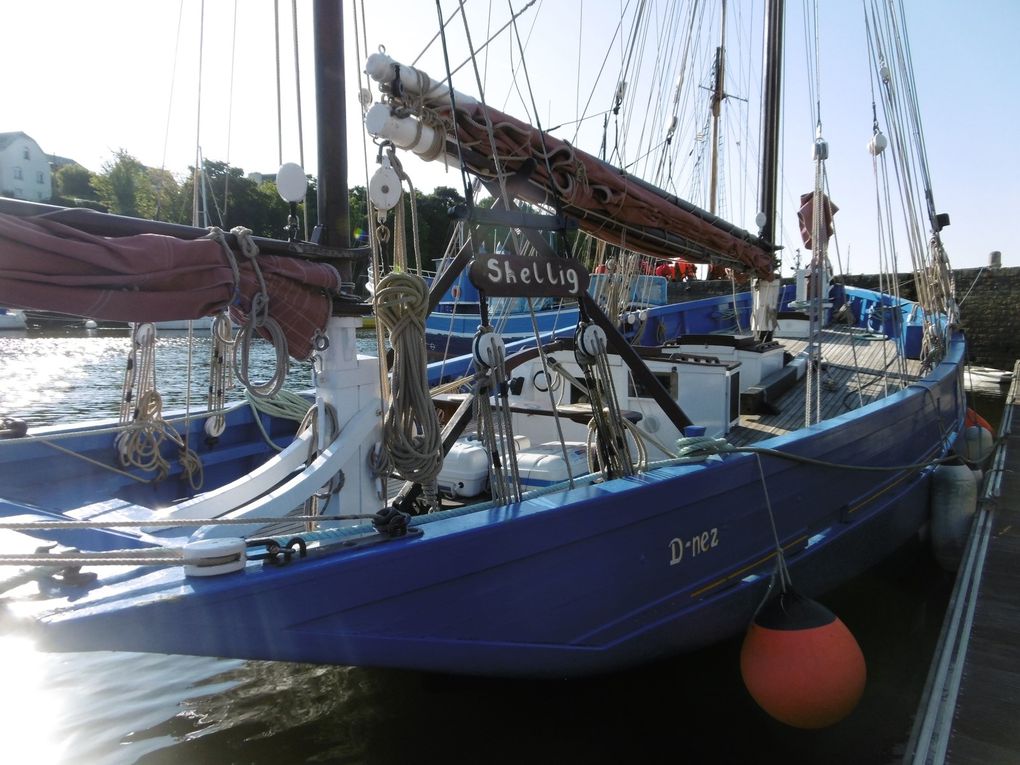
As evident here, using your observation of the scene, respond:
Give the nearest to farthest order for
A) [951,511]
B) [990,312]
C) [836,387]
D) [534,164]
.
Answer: [534,164] < [951,511] < [836,387] < [990,312]

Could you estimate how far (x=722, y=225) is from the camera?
586 cm

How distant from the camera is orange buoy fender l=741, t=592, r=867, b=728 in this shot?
129 inches

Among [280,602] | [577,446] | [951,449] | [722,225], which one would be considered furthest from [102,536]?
[951,449]

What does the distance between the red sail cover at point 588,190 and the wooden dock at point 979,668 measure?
122 inches

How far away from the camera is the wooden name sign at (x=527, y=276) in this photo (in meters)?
3.10

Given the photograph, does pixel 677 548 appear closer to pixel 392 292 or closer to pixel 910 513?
pixel 392 292

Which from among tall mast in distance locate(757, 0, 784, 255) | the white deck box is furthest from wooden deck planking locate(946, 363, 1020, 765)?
tall mast in distance locate(757, 0, 784, 255)

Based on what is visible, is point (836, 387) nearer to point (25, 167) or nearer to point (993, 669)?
point (993, 669)

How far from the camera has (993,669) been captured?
3.84 metres

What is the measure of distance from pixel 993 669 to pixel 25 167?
51.6 m

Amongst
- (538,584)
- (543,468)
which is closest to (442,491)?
(543,468)

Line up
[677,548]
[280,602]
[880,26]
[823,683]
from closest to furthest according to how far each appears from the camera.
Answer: [280,602]
[823,683]
[677,548]
[880,26]

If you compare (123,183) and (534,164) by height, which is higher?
(123,183)

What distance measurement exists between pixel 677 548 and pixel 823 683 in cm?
89
